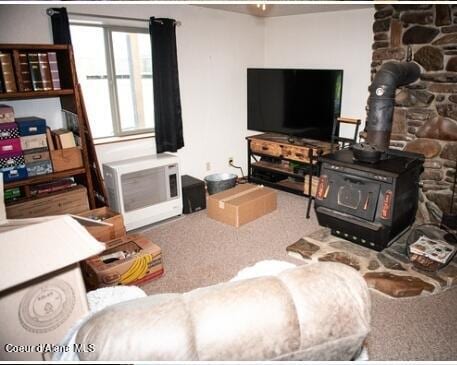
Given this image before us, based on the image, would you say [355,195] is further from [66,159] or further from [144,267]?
[66,159]

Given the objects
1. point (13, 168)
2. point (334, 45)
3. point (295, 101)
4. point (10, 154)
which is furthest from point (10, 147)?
point (334, 45)

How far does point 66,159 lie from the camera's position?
3002mm

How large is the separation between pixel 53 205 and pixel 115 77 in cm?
144

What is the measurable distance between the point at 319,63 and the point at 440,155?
5.83ft

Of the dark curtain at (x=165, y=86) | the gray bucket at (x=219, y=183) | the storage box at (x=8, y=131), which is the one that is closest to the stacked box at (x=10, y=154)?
the storage box at (x=8, y=131)

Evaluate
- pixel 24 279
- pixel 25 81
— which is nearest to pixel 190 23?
pixel 25 81

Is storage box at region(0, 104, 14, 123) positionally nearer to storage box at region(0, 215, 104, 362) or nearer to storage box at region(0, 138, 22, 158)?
storage box at region(0, 138, 22, 158)

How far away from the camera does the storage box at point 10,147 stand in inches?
105

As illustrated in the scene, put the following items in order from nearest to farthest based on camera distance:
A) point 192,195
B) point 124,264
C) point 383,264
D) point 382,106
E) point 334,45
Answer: point 124,264, point 383,264, point 382,106, point 192,195, point 334,45

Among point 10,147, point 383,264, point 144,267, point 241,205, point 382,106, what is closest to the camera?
point 144,267

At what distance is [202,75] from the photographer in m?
4.22

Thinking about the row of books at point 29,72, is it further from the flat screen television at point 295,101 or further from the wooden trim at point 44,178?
the flat screen television at point 295,101

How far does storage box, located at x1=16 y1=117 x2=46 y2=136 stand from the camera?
9.00 feet

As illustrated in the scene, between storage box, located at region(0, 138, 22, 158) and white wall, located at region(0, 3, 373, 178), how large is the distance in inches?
22.1
